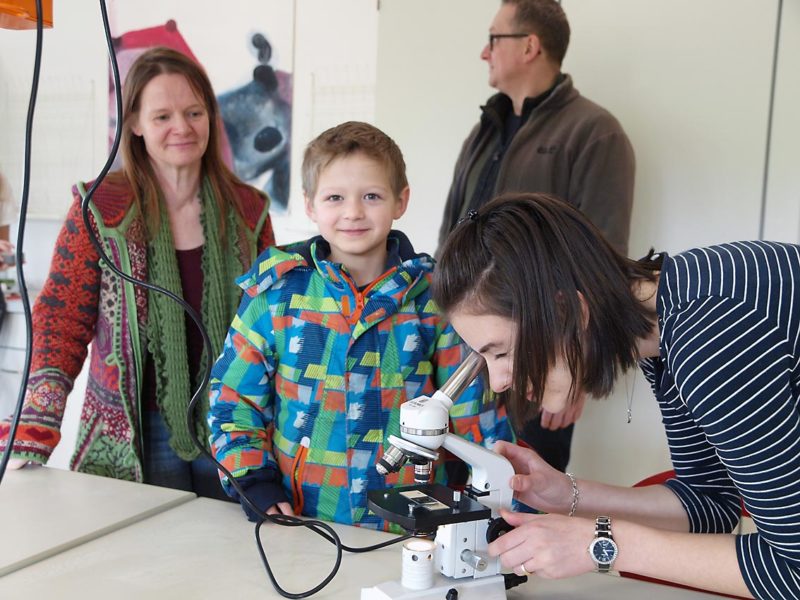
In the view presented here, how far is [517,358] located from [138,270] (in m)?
0.95

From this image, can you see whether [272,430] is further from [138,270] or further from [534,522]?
[534,522]

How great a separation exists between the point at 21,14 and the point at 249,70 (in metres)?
2.35

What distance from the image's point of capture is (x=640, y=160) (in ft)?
8.50

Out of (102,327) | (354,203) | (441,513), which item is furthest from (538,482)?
(102,327)

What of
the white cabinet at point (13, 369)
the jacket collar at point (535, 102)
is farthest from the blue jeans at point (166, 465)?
the white cabinet at point (13, 369)

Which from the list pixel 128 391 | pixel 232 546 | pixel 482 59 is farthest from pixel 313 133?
pixel 232 546

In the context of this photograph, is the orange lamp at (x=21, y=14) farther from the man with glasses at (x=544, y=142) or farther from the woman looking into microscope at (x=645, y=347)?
the man with glasses at (x=544, y=142)

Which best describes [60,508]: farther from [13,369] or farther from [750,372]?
[13,369]

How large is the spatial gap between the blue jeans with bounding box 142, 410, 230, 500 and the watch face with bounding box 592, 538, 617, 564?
0.93 m

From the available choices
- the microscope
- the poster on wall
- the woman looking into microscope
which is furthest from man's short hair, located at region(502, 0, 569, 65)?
the microscope

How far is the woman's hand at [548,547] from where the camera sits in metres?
0.96

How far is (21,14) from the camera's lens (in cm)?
93

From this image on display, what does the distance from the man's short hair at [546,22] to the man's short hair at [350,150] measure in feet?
3.75

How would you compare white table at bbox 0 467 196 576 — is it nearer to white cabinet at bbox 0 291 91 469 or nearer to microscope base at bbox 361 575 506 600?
microscope base at bbox 361 575 506 600
